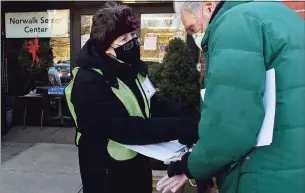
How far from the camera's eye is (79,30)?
7.01 m

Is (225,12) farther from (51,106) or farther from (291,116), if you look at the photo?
(51,106)

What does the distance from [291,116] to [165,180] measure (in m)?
0.66

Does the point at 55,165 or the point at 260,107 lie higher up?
the point at 260,107

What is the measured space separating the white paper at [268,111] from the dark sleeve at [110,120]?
→ 2.28 ft

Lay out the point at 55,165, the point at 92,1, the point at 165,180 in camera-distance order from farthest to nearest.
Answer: the point at 92,1 → the point at 55,165 → the point at 165,180

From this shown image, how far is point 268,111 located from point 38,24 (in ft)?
21.1

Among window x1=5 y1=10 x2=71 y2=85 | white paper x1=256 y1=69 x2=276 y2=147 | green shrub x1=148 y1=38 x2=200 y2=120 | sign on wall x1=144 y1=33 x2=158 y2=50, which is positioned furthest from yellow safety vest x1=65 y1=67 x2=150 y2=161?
window x1=5 y1=10 x2=71 y2=85

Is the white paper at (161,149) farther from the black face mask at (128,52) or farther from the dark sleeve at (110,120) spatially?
the black face mask at (128,52)

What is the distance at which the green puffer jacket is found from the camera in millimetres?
1306

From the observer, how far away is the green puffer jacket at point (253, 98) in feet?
4.28

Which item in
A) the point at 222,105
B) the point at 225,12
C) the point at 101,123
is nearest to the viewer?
the point at 222,105

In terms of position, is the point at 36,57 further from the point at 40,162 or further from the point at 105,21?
the point at 105,21

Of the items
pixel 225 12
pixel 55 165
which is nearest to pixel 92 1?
pixel 55 165

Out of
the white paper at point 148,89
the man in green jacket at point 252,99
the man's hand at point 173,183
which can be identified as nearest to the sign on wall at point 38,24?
the white paper at point 148,89
